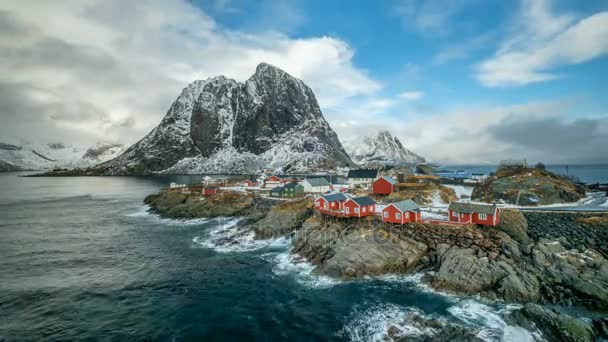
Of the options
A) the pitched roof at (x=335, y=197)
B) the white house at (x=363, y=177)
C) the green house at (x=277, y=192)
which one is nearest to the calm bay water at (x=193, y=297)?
the pitched roof at (x=335, y=197)

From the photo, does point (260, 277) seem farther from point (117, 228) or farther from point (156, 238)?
point (117, 228)

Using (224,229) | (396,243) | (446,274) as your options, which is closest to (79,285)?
(224,229)

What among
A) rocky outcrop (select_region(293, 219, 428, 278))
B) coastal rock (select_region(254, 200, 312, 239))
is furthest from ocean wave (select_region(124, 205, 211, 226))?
rocky outcrop (select_region(293, 219, 428, 278))

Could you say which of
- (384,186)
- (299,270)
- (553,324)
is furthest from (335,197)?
(553,324)

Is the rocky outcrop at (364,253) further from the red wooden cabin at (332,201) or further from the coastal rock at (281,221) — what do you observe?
the coastal rock at (281,221)

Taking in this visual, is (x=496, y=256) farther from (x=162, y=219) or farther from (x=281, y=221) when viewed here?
(x=162, y=219)
